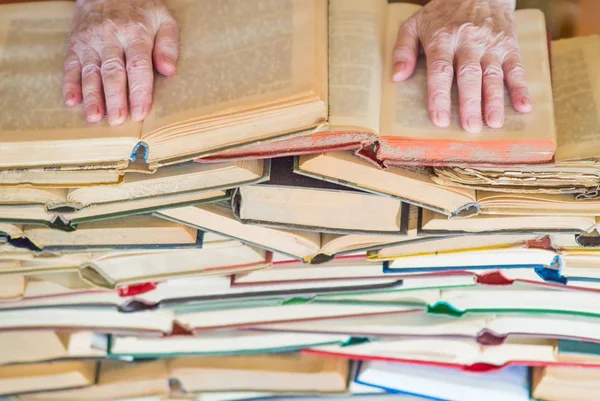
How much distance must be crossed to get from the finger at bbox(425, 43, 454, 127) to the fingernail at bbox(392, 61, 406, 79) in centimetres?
3

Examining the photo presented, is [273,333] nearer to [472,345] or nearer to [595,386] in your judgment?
[472,345]

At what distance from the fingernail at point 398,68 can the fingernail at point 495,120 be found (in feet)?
0.39

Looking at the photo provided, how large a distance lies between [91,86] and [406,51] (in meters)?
0.37

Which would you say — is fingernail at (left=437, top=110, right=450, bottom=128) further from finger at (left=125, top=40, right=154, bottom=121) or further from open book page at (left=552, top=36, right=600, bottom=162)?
finger at (left=125, top=40, right=154, bottom=121)

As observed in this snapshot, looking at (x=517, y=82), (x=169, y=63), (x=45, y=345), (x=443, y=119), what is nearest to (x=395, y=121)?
(x=443, y=119)

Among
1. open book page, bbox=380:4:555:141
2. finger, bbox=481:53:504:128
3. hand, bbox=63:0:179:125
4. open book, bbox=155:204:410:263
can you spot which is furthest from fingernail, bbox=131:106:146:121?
finger, bbox=481:53:504:128

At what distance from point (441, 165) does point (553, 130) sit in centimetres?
13

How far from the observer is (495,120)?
76 centimetres

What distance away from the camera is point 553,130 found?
0.76 meters

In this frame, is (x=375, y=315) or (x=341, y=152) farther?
(x=375, y=315)

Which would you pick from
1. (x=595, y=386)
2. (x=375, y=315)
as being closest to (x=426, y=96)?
(x=375, y=315)

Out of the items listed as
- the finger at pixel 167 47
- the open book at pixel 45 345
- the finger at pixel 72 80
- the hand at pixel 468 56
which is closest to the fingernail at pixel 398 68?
the hand at pixel 468 56

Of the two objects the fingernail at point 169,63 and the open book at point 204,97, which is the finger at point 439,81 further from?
the fingernail at point 169,63

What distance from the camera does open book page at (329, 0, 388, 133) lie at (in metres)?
0.76
